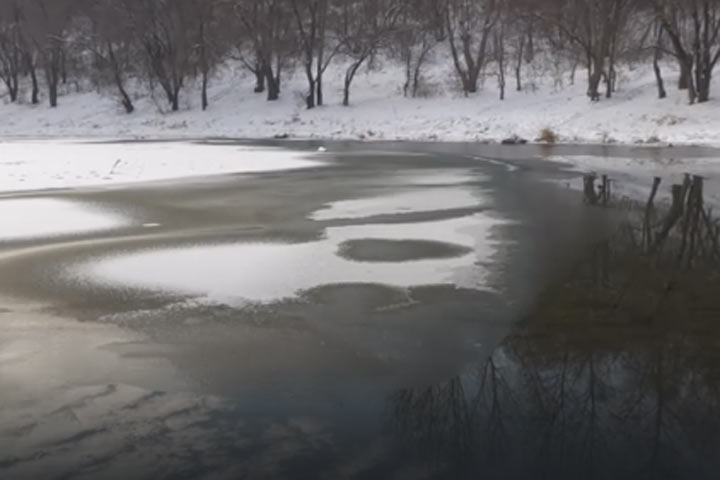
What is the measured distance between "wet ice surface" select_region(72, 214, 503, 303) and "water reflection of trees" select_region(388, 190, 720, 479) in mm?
1771

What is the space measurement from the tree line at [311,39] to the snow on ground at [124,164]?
66.0ft

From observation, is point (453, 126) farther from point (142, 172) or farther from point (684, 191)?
point (684, 191)

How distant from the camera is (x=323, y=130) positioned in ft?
151

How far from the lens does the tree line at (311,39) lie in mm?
45125

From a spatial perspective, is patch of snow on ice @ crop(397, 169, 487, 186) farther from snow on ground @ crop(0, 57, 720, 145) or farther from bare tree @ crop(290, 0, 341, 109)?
bare tree @ crop(290, 0, 341, 109)

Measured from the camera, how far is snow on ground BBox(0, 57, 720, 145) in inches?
1432

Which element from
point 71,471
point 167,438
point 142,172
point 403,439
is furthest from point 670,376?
point 142,172

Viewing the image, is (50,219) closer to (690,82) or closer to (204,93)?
(690,82)

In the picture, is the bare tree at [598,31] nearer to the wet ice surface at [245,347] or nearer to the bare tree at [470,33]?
the bare tree at [470,33]

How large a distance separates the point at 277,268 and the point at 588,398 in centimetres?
523

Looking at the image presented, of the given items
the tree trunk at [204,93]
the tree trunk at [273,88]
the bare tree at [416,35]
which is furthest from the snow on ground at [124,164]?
the bare tree at [416,35]

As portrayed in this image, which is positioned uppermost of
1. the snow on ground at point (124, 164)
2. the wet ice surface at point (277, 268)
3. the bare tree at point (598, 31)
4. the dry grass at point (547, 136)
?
the bare tree at point (598, 31)

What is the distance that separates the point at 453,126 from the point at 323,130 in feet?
27.2

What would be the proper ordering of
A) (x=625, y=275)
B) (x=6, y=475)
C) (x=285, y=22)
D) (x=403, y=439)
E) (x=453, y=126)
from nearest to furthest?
(x=6, y=475) < (x=403, y=439) < (x=625, y=275) < (x=453, y=126) < (x=285, y=22)
